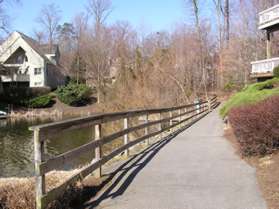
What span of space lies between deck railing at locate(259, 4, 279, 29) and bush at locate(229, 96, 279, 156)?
59.0 ft

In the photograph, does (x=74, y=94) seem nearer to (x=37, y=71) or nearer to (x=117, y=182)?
(x=37, y=71)

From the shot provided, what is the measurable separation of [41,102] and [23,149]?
38.3 m

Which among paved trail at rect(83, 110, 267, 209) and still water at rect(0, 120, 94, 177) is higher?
paved trail at rect(83, 110, 267, 209)

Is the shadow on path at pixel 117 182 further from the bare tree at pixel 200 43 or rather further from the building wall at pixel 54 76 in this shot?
the building wall at pixel 54 76

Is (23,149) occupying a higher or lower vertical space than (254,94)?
lower

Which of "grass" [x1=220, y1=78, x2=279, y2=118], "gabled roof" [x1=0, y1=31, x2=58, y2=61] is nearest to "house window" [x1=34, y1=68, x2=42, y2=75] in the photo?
"gabled roof" [x1=0, y1=31, x2=58, y2=61]

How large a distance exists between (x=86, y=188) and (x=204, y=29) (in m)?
55.1

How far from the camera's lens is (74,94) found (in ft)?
204

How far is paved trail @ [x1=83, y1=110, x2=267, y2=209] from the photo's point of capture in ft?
20.6

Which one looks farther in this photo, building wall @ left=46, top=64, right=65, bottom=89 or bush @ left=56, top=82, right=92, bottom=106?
building wall @ left=46, top=64, right=65, bottom=89

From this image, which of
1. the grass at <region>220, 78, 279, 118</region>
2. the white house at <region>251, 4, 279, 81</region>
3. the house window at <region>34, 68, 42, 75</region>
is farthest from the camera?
the house window at <region>34, 68, 42, 75</region>

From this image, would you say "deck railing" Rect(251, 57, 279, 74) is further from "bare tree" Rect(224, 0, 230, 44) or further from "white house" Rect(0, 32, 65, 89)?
"white house" Rect(0, 32, 65, 89)

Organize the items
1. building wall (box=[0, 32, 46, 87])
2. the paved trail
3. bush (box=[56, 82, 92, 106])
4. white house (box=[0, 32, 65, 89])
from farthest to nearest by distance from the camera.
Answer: white house (box=[0, 32, 65, 89]) < building wall (box=[0, 32, 46, 87]) < bush (box=[56, 82, 92, 106]) < the paved trail

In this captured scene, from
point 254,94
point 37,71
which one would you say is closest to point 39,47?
point 37,71
